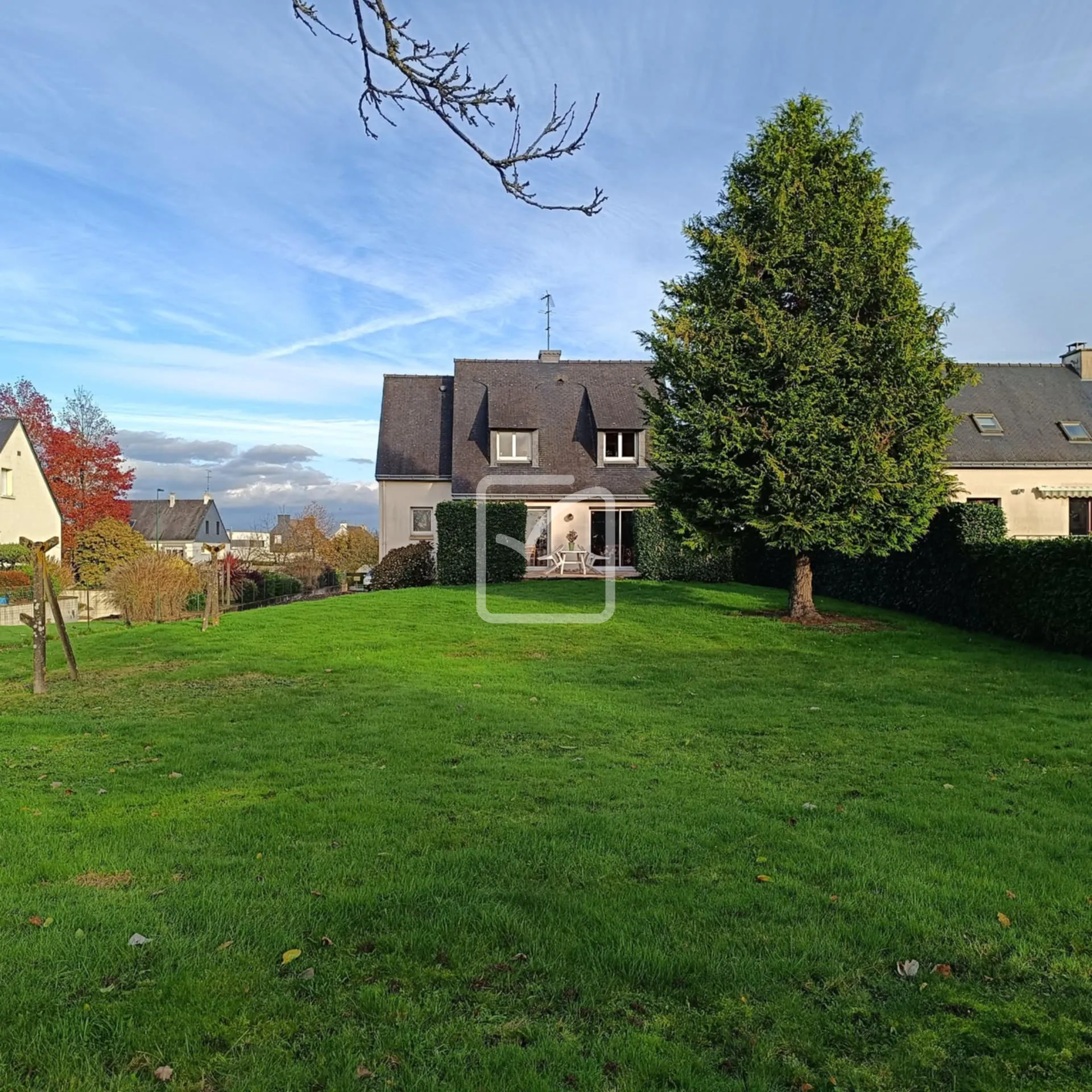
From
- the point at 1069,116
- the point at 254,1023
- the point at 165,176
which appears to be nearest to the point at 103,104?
the point at 165,176

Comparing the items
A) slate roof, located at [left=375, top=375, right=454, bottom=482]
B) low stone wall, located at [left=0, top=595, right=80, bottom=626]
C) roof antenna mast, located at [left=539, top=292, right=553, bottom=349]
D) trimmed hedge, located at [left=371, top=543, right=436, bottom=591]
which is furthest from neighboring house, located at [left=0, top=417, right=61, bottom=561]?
roof antenna mast, located at [left=539, top=292, right=553, bottom=349]

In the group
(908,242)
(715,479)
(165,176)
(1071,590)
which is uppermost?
(908,242)

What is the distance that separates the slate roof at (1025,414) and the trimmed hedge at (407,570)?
17.3 metres

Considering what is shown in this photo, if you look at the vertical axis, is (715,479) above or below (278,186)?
below

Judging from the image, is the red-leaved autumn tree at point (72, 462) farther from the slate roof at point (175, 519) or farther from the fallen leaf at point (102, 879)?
the fallen leaf at point (102, 879)

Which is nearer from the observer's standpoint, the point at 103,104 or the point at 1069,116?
the point at 103,104

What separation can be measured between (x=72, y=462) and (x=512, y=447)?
25.0 meters

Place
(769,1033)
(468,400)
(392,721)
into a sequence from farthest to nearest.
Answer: (468,400) → (392,721) → (769,1033)

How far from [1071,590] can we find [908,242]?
737 cm

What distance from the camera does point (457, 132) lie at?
325cm

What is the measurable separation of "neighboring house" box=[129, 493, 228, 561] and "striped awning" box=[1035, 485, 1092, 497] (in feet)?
186

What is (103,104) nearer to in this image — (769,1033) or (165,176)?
(165,176)

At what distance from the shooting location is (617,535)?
85.9 feet

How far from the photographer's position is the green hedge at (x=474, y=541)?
896 inches
